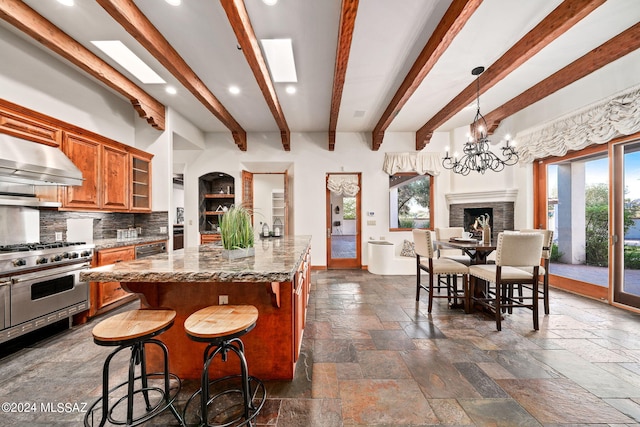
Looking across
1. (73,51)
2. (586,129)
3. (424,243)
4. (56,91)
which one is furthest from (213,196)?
(586,129)

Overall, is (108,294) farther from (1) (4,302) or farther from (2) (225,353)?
(2) (225,353)

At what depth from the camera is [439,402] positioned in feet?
5.26

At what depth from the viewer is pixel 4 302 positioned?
→ 83.4 inches

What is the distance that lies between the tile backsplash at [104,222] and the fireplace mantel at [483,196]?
18.6ft

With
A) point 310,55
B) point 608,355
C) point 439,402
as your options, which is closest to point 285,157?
point 310,55

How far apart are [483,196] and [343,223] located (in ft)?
9.44

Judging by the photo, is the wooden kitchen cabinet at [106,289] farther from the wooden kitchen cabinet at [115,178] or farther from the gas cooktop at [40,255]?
the wooden kitchen cabinet at [115,178]

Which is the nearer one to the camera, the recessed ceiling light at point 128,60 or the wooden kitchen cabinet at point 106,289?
the recessed ceiling light at point 128,60

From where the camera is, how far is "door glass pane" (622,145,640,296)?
10.1 feet

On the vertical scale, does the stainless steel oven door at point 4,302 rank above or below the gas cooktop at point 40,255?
below

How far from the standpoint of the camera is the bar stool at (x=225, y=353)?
48.0 inches

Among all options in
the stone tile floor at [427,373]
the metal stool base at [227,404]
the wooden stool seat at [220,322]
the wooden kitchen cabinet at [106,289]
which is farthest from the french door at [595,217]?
the wooden kitchen cabinet at [106,289]

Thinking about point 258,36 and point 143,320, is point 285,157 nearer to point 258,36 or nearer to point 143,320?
point 258,36

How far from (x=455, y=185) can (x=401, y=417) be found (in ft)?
16.4
